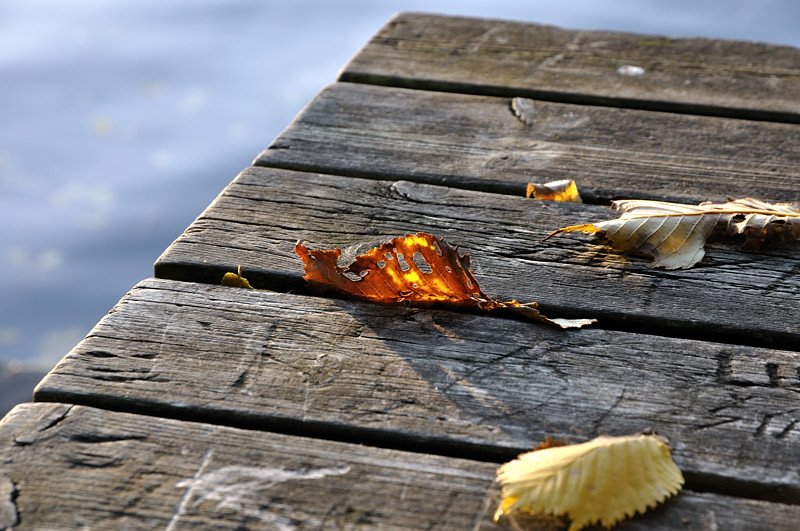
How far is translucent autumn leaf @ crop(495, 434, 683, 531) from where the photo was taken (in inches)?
32.5

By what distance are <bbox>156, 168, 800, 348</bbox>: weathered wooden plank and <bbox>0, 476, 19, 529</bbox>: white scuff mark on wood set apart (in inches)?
19.4

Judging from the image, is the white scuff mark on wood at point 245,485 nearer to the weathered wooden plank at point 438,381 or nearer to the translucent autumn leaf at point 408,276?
the weathered wooden plank at point 438,381

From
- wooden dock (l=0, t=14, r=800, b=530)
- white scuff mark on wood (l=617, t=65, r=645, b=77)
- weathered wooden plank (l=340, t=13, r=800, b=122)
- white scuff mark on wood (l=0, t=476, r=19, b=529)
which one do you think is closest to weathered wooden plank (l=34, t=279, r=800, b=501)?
wooden dock (l=0, t=14, r=800, b=530)

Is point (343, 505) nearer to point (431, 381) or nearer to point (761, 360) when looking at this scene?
point (431, 381)

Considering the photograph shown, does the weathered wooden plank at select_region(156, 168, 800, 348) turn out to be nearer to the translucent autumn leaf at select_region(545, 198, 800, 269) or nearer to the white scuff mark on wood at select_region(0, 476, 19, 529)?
the translucent autumn leaf at select_region(545, 198, 800, 269)

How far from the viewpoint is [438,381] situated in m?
1.04

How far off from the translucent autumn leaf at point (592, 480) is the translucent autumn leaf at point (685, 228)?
1.63 ft

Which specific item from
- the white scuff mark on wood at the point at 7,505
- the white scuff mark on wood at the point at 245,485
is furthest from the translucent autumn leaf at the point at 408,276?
the white scuff mark on wood at the point at 7,505

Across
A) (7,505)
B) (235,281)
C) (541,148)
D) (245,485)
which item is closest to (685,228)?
(541,148)

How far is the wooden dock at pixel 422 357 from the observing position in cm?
87

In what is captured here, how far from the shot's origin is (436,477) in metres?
0.89

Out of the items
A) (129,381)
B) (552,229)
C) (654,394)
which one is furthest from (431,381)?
(552,229)

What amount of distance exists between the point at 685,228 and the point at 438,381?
0.58 meters

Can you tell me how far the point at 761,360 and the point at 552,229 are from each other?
1.47ft
